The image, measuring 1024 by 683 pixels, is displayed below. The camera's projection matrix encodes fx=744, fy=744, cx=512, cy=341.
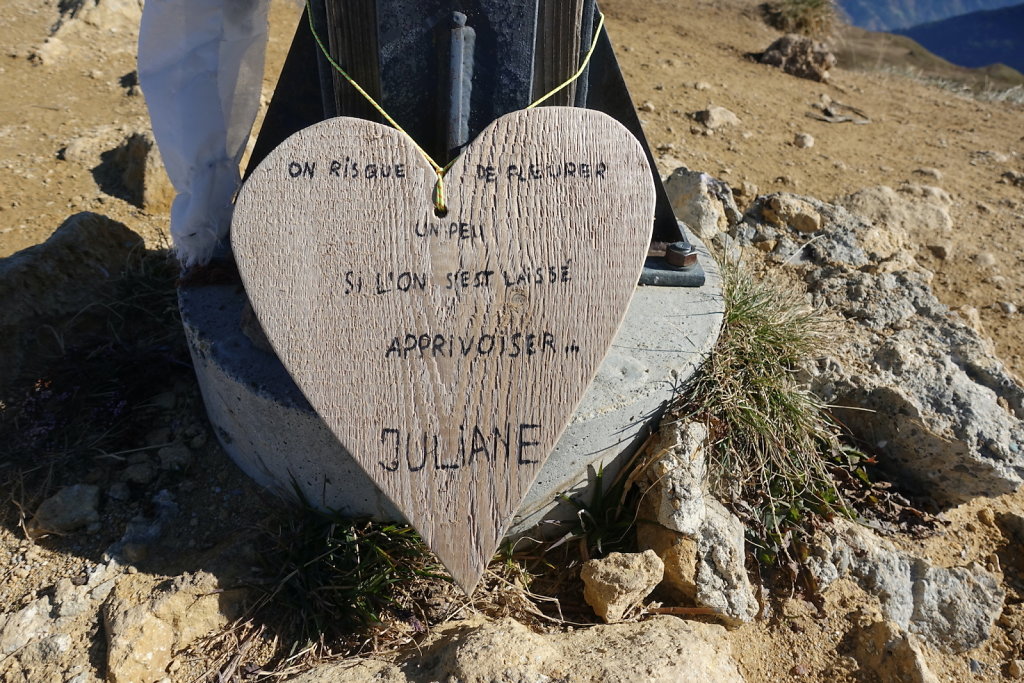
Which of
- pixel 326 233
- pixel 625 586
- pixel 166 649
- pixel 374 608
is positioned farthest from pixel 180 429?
pixel 625 586

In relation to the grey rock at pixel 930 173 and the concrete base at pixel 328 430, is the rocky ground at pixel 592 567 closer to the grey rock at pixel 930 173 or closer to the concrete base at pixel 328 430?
the concrete base at pixel 328 430

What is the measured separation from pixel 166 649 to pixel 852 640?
1849 mm

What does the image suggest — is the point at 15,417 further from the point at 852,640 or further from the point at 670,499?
the point at 852,640

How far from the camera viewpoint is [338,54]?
1700mm

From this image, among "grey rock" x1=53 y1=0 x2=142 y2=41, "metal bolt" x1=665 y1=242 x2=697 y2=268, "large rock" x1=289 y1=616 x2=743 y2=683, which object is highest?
"grey rock" x1=53 y1=0 x2=142 y2=41

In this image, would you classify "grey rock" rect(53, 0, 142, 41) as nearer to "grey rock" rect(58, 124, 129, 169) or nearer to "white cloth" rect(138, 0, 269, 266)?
"grey rock" rect(58, 124, 129, 169)

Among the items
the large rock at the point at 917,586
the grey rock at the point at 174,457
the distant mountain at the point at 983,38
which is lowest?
Answer: the distant mountain at the point at 983,38

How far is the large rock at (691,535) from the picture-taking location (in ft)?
6.72

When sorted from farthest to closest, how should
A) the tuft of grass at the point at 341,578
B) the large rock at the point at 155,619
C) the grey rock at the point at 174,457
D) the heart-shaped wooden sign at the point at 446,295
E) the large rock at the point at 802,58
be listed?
the large rock at the point at 802,58 < the grey rock at the point at 174,457 < the tuft of grass at the point at 341,578 < the large rock at the point at 155,619 < the heart-shaped wooden sign at the point at 446,295

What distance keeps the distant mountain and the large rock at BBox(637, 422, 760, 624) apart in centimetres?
3549

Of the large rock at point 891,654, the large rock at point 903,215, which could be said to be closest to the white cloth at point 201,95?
the large rock at point 891,654

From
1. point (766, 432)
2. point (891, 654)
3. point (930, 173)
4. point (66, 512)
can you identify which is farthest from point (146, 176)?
point (930, 173)

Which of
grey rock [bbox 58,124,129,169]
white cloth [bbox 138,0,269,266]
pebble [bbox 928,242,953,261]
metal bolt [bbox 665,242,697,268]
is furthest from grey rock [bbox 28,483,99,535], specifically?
pebble [bbox 928,242,953,261]

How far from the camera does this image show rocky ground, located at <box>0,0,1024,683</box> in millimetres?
1856
